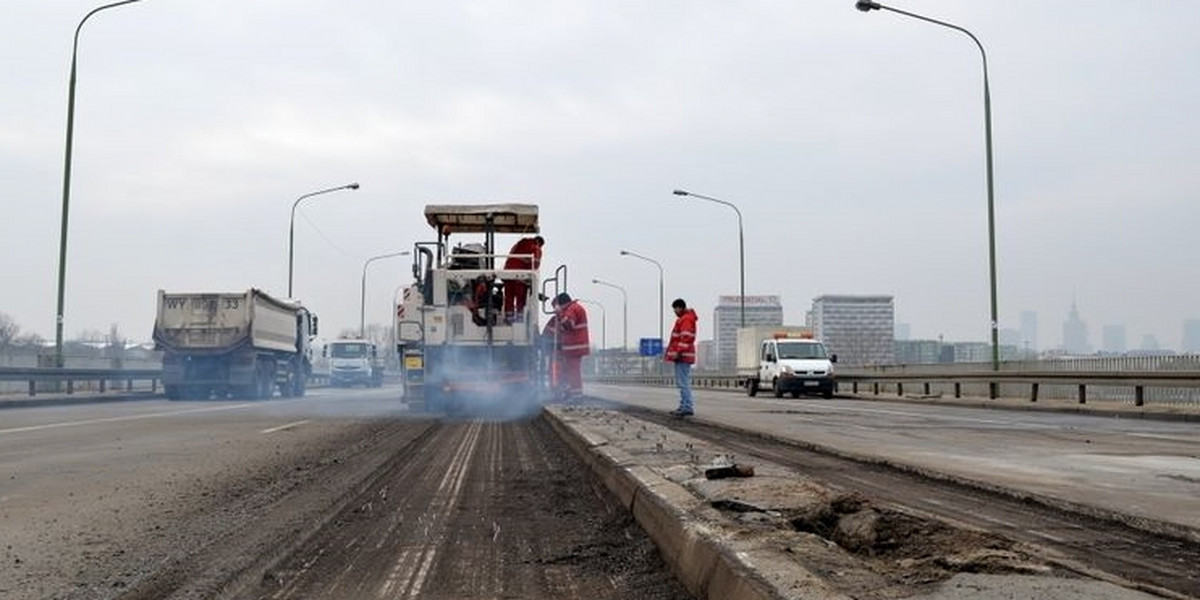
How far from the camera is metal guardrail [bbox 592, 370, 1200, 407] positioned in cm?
2123

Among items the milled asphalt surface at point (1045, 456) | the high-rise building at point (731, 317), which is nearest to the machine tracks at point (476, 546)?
the milled asphalt surface at point (1045, 456)

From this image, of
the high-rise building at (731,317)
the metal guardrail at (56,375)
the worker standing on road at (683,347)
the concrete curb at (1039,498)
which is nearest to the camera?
the concrete curb at (1039,498)

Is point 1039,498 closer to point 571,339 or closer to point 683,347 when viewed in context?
point 683,347

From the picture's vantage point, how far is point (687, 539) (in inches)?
186

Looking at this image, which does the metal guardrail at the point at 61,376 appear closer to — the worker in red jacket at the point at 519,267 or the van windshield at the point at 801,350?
the worker in red jacket at the point at 519,267

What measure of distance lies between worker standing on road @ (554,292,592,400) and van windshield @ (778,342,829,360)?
43.5 ft

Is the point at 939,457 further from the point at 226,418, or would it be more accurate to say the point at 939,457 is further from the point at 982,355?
the point at 982,355

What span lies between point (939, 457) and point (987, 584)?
6787mm

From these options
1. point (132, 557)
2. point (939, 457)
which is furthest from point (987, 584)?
point (939, 457)


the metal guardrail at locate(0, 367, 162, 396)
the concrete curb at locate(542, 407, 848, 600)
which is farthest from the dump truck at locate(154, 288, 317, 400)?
the concrete curb at locate(542, 407, 848, 600)

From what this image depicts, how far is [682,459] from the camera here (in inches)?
319

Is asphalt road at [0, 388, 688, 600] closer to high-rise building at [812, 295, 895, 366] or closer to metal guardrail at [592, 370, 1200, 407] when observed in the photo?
metal guardrail at [592, 370, 1200, 407]

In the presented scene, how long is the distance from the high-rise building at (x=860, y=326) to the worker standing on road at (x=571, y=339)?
35209 millimetres

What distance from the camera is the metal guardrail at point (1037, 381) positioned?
21.2 meters
